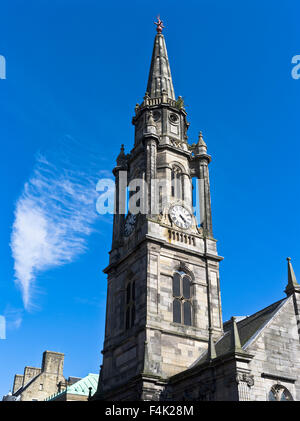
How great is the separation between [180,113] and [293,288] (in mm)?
21154

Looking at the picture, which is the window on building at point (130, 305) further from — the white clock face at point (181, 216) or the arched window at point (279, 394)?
the arched window at point (279, 394)

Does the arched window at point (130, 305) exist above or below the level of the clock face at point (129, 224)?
below

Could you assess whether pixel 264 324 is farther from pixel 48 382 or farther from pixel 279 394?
pixel 48 382

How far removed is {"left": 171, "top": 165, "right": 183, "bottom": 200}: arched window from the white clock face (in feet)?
5.11

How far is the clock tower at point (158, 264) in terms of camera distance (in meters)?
32.2

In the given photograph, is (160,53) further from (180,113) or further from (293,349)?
(293,349)

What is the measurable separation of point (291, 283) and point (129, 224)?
14.0 meters

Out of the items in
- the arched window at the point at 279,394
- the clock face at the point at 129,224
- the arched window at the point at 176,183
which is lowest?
the arched window at the point at 279,394

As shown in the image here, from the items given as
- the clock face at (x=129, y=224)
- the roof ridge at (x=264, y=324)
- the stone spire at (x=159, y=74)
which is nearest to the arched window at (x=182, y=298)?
the clock face at (x=129, y=224)

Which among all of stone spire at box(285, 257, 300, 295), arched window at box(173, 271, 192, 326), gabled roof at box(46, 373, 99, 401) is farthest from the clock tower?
gabled roof at box(46, 373, 99, 401)

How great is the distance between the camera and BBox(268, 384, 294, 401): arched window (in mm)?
26622

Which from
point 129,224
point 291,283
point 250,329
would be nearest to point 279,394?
point 250,329

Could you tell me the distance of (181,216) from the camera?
129 feet

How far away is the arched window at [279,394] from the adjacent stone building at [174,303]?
0.05 metres
